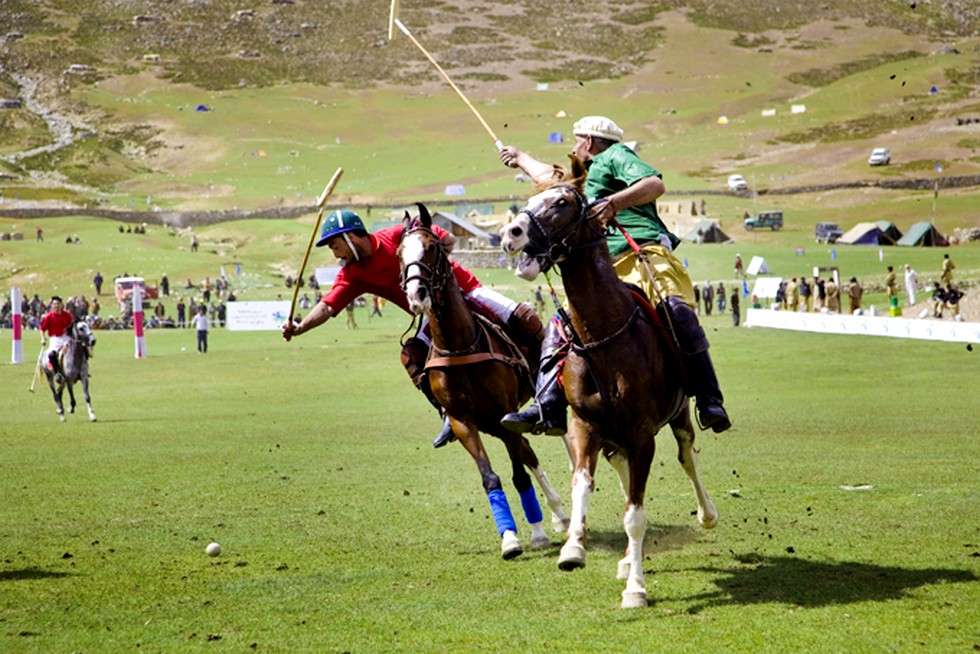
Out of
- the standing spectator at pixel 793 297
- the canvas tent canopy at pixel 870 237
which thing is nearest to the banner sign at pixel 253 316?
the standing spectator at pixel 793 297

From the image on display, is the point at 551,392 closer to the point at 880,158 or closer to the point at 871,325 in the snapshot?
the point at 871,325

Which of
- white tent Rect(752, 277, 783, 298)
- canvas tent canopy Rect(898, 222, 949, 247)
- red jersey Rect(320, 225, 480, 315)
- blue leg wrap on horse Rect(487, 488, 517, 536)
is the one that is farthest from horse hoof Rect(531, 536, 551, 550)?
canvas tent canopy Rect(898, 222, 949, 247)

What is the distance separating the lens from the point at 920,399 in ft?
112

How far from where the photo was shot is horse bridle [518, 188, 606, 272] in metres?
12.2

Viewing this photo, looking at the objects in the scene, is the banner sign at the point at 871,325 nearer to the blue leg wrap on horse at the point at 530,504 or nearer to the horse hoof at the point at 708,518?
the horse hoof at the point at 708,518

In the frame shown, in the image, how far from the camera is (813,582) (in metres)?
12.7

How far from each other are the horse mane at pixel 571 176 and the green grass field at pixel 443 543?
3.56 m

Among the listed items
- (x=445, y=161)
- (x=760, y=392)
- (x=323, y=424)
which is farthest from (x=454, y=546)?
(x=445, y=161)

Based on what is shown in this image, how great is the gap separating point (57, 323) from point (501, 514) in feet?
75.3

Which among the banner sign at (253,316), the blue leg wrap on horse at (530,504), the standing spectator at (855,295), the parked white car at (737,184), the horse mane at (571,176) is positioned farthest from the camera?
the parked white car at (737,184)

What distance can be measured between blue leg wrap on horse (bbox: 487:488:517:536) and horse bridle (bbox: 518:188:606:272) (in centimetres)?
311

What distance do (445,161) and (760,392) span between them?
507 feet

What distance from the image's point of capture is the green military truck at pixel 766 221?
128375 millimetres

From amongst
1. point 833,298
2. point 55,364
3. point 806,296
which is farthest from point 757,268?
point 55,364
